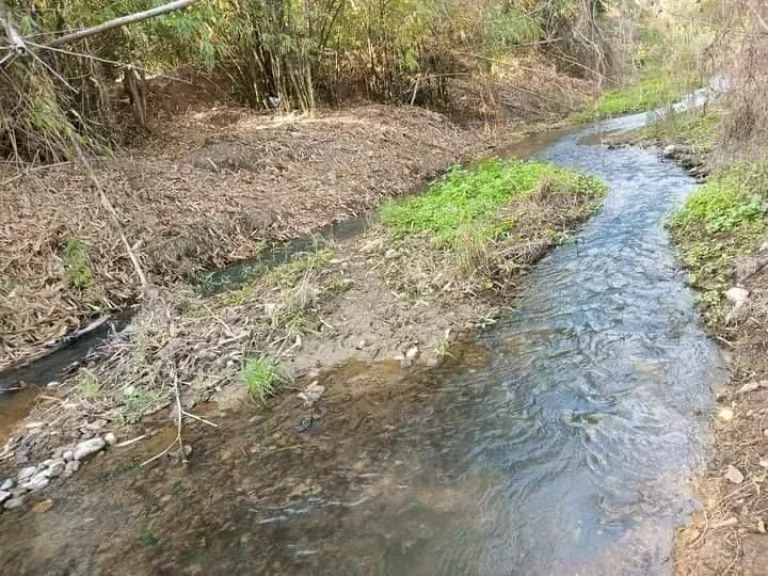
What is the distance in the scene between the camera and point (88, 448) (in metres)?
3.89

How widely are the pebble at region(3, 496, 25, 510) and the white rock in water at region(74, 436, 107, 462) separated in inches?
15.4

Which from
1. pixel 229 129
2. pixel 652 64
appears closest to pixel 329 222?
pixel 229 129

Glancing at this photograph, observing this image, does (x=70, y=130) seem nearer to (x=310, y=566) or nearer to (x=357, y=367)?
(x=357, y=367)

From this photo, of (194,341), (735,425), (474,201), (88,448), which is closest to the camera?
(735,425)

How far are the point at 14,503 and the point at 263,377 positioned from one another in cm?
164

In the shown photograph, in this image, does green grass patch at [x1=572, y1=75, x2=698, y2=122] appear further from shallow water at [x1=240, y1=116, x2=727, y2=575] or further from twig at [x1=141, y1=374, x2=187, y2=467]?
twig at [x1=141, y1=374, x2=187, y2=467]

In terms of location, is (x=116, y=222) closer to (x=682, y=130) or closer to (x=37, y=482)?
(x=37, y=482)

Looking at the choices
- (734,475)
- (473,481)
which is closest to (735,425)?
(734,475)

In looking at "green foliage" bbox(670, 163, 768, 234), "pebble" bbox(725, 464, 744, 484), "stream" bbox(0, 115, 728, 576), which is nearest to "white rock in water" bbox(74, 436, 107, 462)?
"stream" bbox(0, 115, 728, 576)

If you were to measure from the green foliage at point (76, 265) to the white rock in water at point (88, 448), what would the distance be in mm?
2705

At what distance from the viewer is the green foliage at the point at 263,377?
4.23 m

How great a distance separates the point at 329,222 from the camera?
27.3 ft

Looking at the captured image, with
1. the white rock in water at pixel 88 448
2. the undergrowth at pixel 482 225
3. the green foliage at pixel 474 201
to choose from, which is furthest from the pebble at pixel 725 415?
the white rock in water at pixel 88 448

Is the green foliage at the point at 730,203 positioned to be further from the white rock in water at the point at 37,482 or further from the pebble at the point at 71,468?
the white rock in water at the point at 37,482
